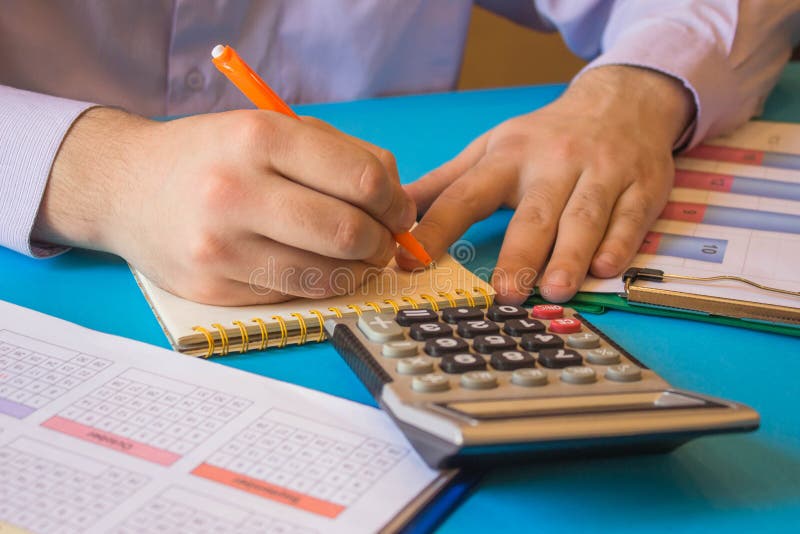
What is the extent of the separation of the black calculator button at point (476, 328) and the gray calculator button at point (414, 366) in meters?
0.05

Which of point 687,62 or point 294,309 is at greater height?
point 687,62

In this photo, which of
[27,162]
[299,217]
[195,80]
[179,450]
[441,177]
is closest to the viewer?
[179,450]

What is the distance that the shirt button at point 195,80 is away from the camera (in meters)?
0.95

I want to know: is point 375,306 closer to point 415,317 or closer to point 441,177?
point 415,317

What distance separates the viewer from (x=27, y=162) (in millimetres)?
565

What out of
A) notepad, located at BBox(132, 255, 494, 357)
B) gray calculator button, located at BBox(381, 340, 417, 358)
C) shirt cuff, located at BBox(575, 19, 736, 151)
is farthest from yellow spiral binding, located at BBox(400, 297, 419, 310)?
shirt cuff, located at BBox(575, 19, 736, 151)

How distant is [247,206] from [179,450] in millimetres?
155

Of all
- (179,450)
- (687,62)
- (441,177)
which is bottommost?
(179,450)

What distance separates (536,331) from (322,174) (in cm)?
15

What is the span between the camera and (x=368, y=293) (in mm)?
528

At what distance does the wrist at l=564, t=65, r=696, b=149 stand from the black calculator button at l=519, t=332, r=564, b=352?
0.34 m

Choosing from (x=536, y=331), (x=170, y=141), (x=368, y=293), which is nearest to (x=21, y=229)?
(x=170, y=141)

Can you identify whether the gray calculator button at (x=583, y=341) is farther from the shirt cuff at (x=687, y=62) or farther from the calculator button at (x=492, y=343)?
the shirt cuff at (x=687, y=62)

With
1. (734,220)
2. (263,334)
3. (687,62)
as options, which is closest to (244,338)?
(263,334)
